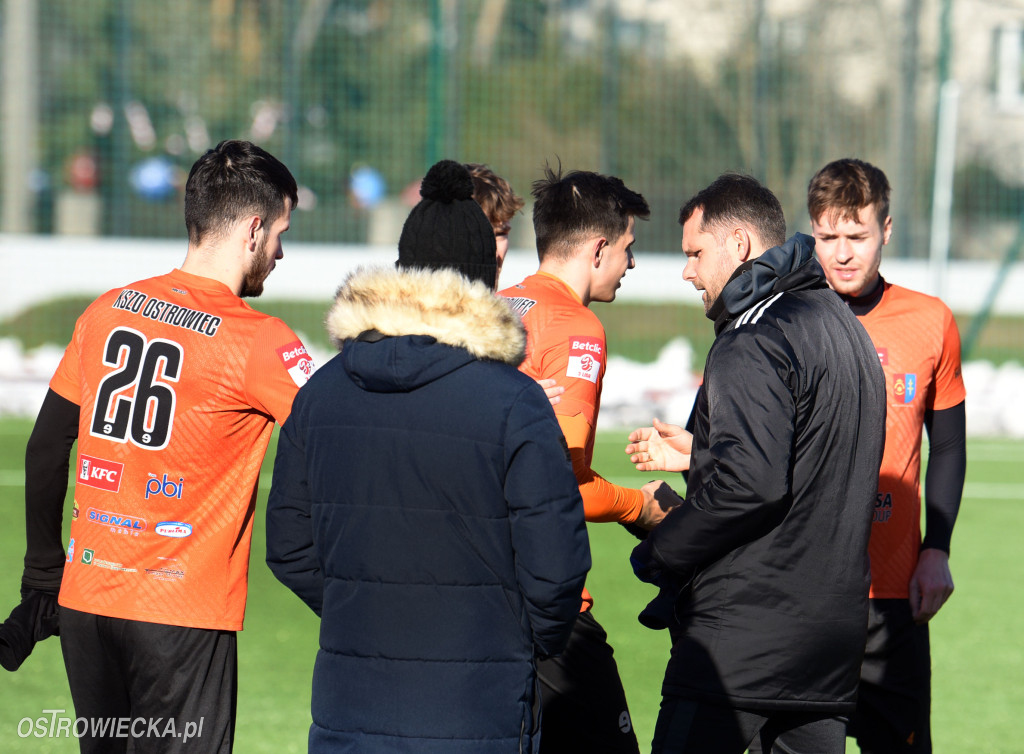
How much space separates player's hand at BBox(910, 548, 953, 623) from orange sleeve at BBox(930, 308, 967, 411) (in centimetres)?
53

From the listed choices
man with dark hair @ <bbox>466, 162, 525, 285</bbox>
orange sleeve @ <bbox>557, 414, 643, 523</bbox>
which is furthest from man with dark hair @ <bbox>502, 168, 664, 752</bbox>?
man with dark hair @ <bbox>466, 162, 525, 285</bbox>

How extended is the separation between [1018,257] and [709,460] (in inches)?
652

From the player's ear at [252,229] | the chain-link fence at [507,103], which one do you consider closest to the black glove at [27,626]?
the player's ear at [252,229]

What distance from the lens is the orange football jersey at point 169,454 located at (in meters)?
3.18

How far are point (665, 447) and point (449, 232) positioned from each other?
50.1 inches

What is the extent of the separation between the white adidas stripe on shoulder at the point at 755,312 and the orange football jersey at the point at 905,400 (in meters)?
1.04

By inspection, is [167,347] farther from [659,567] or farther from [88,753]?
[659,567]

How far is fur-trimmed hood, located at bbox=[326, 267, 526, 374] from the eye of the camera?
8.28 feet

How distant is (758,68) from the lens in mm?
18156

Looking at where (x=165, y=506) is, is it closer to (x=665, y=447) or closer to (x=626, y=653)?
(x=665, y=447)

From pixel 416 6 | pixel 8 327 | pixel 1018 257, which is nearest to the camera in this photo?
pixel 8 327

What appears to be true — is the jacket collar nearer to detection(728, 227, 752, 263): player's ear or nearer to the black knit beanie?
detection(728, 227, 752, 263): player's ear

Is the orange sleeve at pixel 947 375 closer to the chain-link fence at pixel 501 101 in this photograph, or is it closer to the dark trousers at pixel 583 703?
the dark trousers at pixel 583 703

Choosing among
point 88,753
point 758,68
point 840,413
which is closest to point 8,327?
point 758,68
